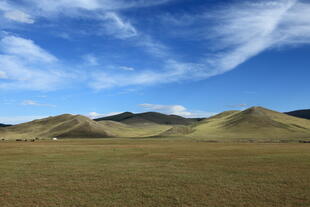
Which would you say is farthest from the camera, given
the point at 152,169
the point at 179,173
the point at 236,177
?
the point at 152,169

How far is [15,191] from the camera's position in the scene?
67.5ft

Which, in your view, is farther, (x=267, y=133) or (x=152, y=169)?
(x=267, y=133)

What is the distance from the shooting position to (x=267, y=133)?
192m

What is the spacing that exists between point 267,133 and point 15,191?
A: 192956 mm

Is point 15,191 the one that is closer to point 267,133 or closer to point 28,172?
point 28,172

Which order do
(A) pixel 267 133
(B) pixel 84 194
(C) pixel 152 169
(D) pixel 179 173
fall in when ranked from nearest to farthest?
(B) pixel 84 194
(D) pixel 179 173
(C) pixel 152 169
(A) pixel 267 133

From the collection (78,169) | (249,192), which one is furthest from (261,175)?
(78,169)

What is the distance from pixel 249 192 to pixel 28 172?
21.9m

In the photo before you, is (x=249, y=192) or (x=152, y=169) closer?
(x=249, y=192)

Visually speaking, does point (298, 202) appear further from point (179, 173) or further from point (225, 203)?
point (179, 173)

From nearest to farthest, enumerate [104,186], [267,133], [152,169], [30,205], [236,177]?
[30,205], [104,186], [236,177], [152,169], [267,133]

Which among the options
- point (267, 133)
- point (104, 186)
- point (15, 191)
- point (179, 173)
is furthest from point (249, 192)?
point (267, 133)

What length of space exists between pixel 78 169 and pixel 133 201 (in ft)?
48.7

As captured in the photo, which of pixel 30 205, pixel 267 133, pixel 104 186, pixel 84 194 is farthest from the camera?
pixel 267 133
